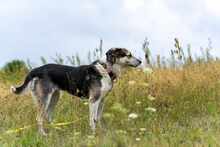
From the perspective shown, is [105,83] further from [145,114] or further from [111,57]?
[145,114]

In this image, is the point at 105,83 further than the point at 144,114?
Yes

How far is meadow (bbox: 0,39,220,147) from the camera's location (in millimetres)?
8352

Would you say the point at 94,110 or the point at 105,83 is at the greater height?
the point at 105,83

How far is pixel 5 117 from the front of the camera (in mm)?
12156

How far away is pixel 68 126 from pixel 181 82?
312cm

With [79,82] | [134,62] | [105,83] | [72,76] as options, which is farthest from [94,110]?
[134,62]

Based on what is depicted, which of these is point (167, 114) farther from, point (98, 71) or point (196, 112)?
point (98, 71)

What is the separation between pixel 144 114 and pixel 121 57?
1095 millimetres

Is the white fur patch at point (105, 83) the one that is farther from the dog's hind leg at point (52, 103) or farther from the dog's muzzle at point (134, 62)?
the dog's hind leg at point (52, 103)

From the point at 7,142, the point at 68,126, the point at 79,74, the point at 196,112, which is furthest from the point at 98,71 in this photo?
the point at 7,142

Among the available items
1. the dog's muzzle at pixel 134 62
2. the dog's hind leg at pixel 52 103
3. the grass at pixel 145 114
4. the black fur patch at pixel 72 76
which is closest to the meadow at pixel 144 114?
the grass at pixel 145 114

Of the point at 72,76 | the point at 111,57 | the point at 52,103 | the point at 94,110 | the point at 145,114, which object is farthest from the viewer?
the point at 52,103

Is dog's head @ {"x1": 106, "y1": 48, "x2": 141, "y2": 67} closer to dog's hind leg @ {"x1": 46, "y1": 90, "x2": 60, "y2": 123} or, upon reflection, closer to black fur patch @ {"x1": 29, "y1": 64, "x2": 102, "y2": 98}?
black fur patch @ {"x1": 29, "y1": 64, "x2": 102, "y2": 98}

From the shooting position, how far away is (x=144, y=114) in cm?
1069
